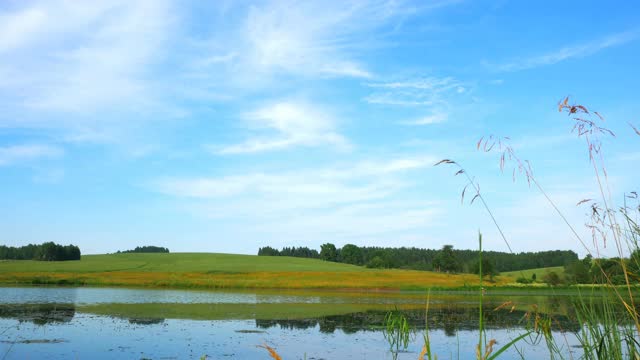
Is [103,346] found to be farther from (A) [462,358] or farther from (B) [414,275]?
(B) [414,275]

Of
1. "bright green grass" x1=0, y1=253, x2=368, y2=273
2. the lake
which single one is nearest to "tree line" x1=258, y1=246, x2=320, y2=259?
"bright green grass" x1=0, y1=253, x2=368, y2=273

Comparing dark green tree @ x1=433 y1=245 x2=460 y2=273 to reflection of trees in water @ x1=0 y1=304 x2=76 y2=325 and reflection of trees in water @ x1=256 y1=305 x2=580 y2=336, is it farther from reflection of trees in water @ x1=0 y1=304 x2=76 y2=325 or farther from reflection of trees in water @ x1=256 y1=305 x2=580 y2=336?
reflection of trees in water @ x1=0 y1=304 x2=76 y2=325

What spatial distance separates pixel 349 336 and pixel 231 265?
60.9 m

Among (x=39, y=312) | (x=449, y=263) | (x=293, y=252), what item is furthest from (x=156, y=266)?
(x=293, y=252)

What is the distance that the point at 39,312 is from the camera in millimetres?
26547

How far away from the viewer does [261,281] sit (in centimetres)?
6194

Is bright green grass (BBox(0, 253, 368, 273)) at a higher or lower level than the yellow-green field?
higher

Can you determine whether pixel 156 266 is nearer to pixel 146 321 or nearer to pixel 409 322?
pixel 146 321

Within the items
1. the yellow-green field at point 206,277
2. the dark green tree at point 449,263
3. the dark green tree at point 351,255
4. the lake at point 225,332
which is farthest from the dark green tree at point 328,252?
the dark green tree at point 449,263

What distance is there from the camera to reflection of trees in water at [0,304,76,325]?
76.8 ft

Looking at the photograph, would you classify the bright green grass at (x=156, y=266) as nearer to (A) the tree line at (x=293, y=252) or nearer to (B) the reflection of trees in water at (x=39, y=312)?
(B) the reflection of trees in water at (x=39, y=312)

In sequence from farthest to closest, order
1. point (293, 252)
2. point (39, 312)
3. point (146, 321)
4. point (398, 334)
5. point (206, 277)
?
point (293, 252)
point (206, 277)
point (39, 312)
point (146, 321)
point (398, 334)

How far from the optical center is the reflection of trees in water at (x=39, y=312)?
23416 mm

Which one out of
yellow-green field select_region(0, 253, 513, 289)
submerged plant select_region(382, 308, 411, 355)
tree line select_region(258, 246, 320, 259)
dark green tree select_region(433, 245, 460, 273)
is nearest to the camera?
dark green tree select_region(433, 245, 460, 273)
